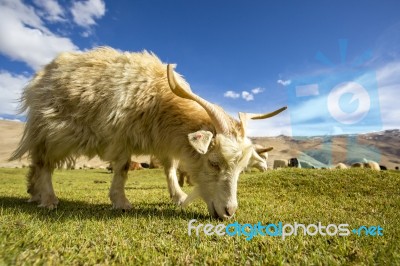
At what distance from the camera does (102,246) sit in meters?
3.11

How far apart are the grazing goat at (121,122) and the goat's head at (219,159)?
0.02m

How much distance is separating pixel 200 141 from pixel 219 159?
0.55 metres

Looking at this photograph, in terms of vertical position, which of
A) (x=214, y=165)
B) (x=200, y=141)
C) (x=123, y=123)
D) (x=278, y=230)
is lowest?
(x=278, y=230)

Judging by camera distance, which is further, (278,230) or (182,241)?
(278,230)

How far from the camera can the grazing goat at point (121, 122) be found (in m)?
5.31

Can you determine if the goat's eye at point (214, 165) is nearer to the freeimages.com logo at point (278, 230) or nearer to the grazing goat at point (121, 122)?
the grazing goat at point (121, 122)

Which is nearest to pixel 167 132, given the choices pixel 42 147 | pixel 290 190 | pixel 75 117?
pixel 75 117

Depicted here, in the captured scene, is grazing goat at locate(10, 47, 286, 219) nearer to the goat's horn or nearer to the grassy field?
the goat's horn

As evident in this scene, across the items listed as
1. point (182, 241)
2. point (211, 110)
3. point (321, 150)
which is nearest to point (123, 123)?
point (211, 110)

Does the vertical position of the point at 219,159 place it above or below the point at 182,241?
above

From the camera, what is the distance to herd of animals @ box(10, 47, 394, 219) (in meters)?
5.25

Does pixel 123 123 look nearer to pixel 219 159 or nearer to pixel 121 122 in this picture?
pixel 121 122

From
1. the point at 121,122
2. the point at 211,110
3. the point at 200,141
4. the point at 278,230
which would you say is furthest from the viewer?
the point at 121,122

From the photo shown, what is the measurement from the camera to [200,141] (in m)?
4.66
